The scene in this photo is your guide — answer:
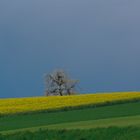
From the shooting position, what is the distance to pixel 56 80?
3233 inches

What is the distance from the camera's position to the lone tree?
81625 mm

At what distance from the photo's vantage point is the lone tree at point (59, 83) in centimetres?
8162

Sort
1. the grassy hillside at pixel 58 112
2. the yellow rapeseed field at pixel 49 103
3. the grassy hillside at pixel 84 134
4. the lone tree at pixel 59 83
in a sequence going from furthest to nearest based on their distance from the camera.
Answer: the lone tree at pixel 59 83 < the yellow rapeseed field at pixel 49 103 < the grassy hillside at pixel 58 112 < the grassy hillside at pixel 84 134

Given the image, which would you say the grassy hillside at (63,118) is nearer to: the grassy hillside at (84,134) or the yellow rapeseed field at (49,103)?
the yellow rapeseed field at (49,103)

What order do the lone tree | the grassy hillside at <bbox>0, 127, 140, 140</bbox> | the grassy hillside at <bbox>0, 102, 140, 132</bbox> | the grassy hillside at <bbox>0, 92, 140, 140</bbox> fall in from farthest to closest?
the lone tree < the grassy hillside at <bbox>0, 102, 140, 132</bbox> < the grassy hillside at <bbox>0, 92, 140, 140</bbox> < the grassy hillside at <bbox>0, 127, 140, 140</bbox>

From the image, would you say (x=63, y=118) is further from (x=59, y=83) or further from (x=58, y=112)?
(x=59, y=83)

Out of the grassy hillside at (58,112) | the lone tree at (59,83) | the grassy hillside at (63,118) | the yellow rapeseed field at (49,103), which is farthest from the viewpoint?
the lone tree at (59,83)

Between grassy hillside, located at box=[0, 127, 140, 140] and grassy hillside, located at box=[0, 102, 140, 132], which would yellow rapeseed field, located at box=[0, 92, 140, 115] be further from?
grassy hillside, located at box=[0, 127, 140, 140]

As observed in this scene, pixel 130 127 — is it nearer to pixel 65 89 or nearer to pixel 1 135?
pixel 1 135

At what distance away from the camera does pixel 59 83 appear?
8238 cm

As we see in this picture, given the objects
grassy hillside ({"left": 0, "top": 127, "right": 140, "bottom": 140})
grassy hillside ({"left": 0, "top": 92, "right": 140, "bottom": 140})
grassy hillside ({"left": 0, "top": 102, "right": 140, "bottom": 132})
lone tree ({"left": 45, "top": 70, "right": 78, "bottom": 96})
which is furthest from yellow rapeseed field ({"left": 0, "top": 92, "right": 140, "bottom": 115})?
lone tree ({"left": 45, "top": 70, "right": 78, "bottom": 96})

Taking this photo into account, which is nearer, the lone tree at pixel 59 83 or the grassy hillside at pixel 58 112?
the grassy hillside at pixel 58 112

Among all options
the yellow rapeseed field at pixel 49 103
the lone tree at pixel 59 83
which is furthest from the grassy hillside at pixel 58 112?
the lone tree at pixel 59 83

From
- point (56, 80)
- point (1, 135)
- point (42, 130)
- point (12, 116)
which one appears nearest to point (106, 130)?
point (42, 130)
